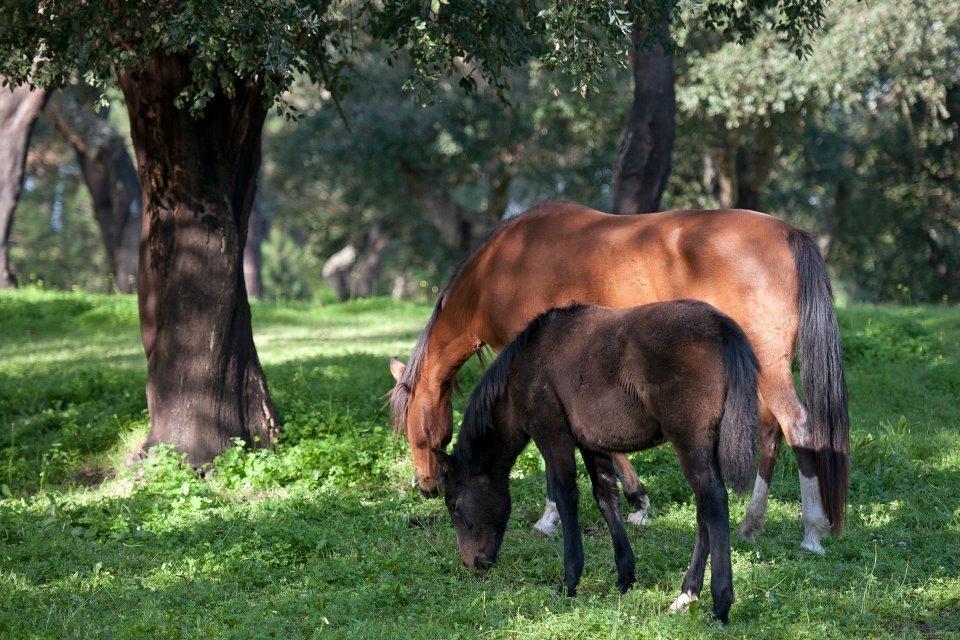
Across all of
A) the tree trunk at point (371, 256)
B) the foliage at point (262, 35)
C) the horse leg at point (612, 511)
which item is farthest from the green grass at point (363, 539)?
the tree trunk at point (371, 256)

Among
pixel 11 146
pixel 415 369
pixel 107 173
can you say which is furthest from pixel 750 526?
pixel 107 173

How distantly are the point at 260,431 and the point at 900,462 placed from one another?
17.5 feet

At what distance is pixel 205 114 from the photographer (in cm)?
794

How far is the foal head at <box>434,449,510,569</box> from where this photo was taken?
5.73 meters

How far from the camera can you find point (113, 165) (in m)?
21.2

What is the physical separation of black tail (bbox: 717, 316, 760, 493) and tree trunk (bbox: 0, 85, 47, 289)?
14.4m

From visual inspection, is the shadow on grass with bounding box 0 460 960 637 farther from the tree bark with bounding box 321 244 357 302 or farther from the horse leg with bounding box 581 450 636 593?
the tree bark with bounding box 321 244 357 302

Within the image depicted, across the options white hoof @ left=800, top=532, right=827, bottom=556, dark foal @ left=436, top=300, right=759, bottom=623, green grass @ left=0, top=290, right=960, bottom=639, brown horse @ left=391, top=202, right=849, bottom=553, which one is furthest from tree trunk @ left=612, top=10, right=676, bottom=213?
dark foal @ left=436, top=300, right=759, bottom=623

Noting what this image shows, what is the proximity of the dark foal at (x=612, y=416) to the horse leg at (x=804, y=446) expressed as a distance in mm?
1224

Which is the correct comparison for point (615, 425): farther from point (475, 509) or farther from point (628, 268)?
point (628, 268)

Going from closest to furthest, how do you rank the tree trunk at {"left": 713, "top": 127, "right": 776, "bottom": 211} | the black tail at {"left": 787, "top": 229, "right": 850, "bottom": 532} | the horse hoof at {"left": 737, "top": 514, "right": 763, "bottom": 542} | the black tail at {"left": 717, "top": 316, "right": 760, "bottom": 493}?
1. the black tail at {"left": 717, "top": 316, "right": 760, "bottom": 493}
2. the black tail at {"left": 787, "top": 229, "right": 850, "bottom": 532}
3. the horse hoof at {"left": 737, "top": 514, "right": 763, "bottom": 542}
4. the tree trunk at {"left": 713, "top": 127, "right": 776, "bottom": 211}

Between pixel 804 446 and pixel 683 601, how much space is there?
5.23 feet

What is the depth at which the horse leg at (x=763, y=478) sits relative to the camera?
20.6 feet

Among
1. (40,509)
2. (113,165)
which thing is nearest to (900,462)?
(40,509)
